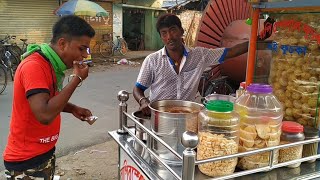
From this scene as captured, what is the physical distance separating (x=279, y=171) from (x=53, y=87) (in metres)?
1.21

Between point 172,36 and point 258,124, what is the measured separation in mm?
1033

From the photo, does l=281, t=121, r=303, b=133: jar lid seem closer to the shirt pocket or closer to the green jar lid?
the green jar lid

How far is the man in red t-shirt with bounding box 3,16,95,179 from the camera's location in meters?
1.58

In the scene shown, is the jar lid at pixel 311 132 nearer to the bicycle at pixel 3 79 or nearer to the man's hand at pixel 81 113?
the man's hand at pixel 81 113

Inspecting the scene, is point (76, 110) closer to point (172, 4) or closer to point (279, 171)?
point (279, 171)

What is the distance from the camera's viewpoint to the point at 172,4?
1672 centimetres

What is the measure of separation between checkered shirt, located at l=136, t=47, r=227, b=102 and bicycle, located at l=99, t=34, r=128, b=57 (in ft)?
36.4

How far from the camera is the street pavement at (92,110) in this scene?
425 cm

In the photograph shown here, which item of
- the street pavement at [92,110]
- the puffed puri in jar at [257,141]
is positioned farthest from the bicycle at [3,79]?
the puffed puri in jar at [257,141]

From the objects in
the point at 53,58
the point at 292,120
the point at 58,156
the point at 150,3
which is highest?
the point at 150,3

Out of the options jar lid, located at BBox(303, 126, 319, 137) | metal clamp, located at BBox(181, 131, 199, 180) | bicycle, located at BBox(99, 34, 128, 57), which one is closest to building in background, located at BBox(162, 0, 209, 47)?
bicycle, located at BBox(99, 34, 128, 57)

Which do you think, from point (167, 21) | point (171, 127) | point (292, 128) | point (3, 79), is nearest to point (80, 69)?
point (171, 127)

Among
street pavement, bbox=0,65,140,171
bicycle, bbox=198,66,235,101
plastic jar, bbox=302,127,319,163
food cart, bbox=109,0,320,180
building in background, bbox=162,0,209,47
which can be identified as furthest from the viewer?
building in background, bbox=162,0,209,47

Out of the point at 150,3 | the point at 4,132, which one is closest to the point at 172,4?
the point at 150,3
